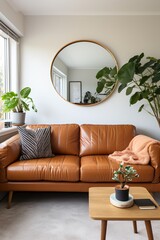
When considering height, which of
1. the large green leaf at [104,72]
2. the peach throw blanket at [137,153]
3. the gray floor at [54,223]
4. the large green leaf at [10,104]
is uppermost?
the large green leaf at [104,72]

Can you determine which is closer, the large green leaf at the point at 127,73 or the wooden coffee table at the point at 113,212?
the wooden coffee table at the point at 113,212

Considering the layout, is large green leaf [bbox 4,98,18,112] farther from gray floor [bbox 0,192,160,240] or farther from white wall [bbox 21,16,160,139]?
gray floor [bbox 0,192,160,240]

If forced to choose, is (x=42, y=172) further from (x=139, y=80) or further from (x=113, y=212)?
(x=139, y=80)

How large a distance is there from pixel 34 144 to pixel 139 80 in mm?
1680

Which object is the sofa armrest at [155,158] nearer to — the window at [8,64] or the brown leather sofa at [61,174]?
the brown leather sofa at [61,174]

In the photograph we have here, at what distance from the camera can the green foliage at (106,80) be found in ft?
10.2

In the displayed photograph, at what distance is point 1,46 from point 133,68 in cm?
196

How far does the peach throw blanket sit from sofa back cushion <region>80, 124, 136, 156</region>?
0.16 metres

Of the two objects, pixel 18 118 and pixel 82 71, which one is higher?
pixel 82 71

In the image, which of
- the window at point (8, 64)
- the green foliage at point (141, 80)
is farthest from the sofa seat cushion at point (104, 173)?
the window at point (8, 64)

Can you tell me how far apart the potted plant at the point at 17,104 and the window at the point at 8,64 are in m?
0.26

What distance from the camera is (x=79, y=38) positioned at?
325 cm

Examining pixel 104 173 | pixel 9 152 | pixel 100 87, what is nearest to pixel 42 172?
pixel 9 152

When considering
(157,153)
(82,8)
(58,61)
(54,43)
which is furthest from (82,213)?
(82,8)
